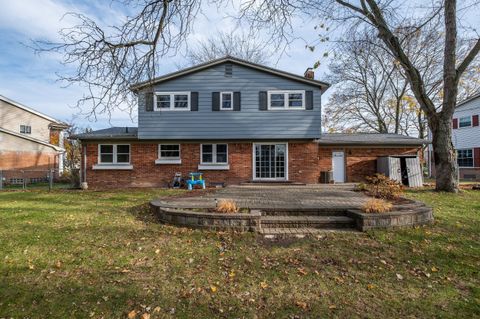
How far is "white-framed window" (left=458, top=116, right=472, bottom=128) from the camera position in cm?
2373

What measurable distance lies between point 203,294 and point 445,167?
41.6 feet

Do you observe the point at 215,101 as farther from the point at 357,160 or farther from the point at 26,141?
the point at 26,141

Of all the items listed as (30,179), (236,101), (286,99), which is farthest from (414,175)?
(30,179)

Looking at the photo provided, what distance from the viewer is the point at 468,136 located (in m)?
23.7

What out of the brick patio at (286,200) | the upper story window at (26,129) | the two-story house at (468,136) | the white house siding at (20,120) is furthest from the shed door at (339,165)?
the upper story window at (26,129)

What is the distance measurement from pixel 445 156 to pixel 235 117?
9.79m

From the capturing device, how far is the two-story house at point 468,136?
75.1ft

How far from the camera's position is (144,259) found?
4523mm

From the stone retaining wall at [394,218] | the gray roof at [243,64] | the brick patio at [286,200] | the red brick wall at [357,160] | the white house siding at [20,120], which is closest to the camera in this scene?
the stone retaining wall at [394,218]

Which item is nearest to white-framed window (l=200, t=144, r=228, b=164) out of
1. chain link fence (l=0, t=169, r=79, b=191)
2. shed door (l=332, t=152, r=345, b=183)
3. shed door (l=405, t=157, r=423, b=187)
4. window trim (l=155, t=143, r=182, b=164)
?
window trim (l=155, t=143, r=182, b=164)

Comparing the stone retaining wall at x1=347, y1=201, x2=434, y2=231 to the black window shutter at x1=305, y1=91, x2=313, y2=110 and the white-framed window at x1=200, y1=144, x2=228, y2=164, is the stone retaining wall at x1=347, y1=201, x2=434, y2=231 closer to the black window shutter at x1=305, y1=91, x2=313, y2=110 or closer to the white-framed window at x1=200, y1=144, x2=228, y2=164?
the black window shutter at x1=305, y1=91, x2=313, y2=110

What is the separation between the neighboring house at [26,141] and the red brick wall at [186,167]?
689cm

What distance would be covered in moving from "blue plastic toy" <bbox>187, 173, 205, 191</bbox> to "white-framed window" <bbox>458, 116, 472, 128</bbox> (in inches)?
912

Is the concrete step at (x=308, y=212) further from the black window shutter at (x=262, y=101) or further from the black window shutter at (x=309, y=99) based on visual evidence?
the black window shutter at (x=309, y=99)
